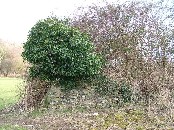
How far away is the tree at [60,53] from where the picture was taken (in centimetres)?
1839

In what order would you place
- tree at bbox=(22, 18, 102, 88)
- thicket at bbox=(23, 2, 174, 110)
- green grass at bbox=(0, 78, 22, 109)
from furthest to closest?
green grass at bbox=(0, 78, 22, 109), thicket at bbox=(23, 2, 174, 110), tree at bbox=(22, 18, 102, 88)

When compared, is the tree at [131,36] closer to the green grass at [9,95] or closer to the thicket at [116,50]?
the thicket at [116,50]

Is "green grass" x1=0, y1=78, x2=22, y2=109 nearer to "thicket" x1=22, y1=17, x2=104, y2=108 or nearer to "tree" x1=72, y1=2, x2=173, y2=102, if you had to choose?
"thicket" x1=22, y1=17, x2=104, y2=108

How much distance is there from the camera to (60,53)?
59.9 feet

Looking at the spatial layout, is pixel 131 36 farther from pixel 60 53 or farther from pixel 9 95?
pixel 9 95

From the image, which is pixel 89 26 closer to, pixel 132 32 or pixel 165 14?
pixel 132 32

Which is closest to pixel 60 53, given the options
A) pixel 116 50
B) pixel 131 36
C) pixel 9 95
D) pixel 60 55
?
pixel 60 55

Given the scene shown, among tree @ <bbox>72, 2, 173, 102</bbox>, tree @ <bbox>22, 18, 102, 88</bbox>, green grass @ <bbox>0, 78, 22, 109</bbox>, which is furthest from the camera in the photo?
green grass @ <bbox>0, 78, 22, 109</bbox>

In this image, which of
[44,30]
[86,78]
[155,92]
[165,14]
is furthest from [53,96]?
[165,14]

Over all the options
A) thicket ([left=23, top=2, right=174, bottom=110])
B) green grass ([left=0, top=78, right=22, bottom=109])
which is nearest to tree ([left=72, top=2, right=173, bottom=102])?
thicket ([left=23, top=2, right=174, bottom=110])

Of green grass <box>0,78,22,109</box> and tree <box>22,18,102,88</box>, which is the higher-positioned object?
tree <box>22,18,102,88</box>

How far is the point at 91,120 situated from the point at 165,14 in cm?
817

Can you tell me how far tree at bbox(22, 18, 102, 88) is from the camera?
1839 centimetres

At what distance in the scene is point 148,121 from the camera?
48.4 ft
